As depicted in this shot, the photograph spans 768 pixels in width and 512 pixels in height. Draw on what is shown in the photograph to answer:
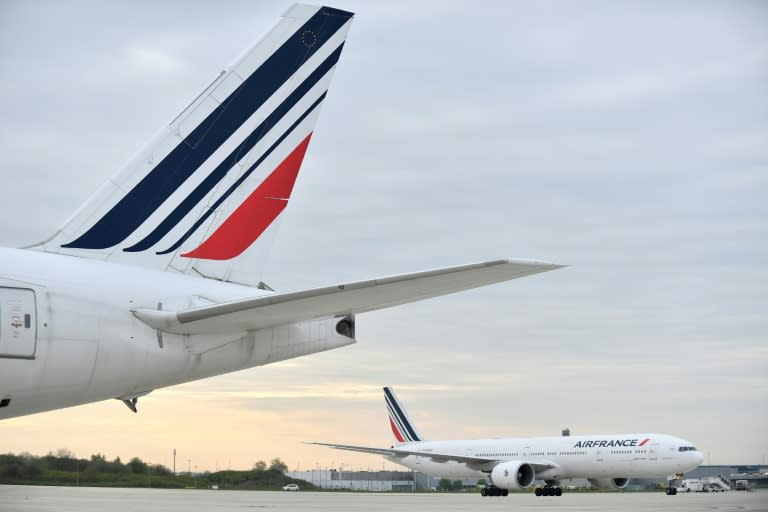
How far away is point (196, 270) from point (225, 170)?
120cm

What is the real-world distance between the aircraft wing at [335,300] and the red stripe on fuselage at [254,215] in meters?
1.33

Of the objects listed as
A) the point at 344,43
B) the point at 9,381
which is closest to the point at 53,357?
the point at 9,381

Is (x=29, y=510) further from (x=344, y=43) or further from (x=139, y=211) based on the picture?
(x=344, y=43)

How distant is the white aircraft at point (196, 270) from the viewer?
779 cm

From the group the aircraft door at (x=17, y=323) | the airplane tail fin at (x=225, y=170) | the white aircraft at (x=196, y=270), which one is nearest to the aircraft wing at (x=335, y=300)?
the white aircraft at (x=196, y=270)

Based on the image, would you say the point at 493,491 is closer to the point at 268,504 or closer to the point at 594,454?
the point at 594,454

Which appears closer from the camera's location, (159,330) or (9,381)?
(9,381)

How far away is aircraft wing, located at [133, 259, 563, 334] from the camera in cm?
709

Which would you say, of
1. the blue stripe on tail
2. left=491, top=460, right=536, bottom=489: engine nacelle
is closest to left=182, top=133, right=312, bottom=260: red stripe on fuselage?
the blue stripe on tail

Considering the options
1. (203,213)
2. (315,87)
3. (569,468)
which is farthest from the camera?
(569,468)

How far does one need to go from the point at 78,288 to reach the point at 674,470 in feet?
124

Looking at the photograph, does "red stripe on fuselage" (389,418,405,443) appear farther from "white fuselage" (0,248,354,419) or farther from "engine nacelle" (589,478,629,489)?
"white fuselage" (0,248,354,419)

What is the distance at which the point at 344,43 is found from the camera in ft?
36.7

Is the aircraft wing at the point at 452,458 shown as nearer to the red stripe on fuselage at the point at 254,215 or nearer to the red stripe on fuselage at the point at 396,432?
the red stripe on fuselage at the point at 396,432
